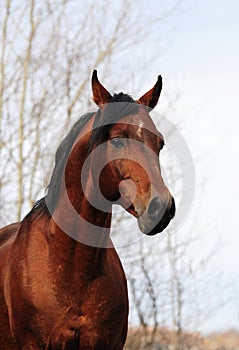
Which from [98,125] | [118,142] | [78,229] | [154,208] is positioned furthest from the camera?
[78,229]

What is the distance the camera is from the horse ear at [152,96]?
434 cm

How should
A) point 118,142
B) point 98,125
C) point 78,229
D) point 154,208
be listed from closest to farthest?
point 154,208
point 118,142
point 98,125
point 78,229

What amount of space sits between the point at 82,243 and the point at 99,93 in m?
0.88

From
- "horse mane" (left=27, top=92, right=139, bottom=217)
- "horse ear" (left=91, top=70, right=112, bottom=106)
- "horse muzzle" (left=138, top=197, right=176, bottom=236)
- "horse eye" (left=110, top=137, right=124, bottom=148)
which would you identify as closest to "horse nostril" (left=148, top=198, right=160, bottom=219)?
"horse muzzle" (left=138, top=197, right=176, bottom=236)

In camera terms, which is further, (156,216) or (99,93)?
(99,93)

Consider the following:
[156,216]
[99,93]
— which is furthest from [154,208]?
[99,93]

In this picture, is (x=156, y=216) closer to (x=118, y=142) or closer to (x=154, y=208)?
(x=154, y=208)

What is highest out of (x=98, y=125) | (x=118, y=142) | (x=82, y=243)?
(x=98, y=125)

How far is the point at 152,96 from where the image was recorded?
435cm

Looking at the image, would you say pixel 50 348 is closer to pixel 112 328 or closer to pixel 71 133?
pixel 112 328

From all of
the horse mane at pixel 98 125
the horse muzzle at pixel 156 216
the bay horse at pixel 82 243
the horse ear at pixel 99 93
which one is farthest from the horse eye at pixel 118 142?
the horse muzzle at pixel 156 216

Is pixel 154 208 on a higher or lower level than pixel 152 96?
lower

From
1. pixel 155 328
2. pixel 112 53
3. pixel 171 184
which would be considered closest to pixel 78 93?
pixel 112 53

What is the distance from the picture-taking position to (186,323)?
12664 millimetres
